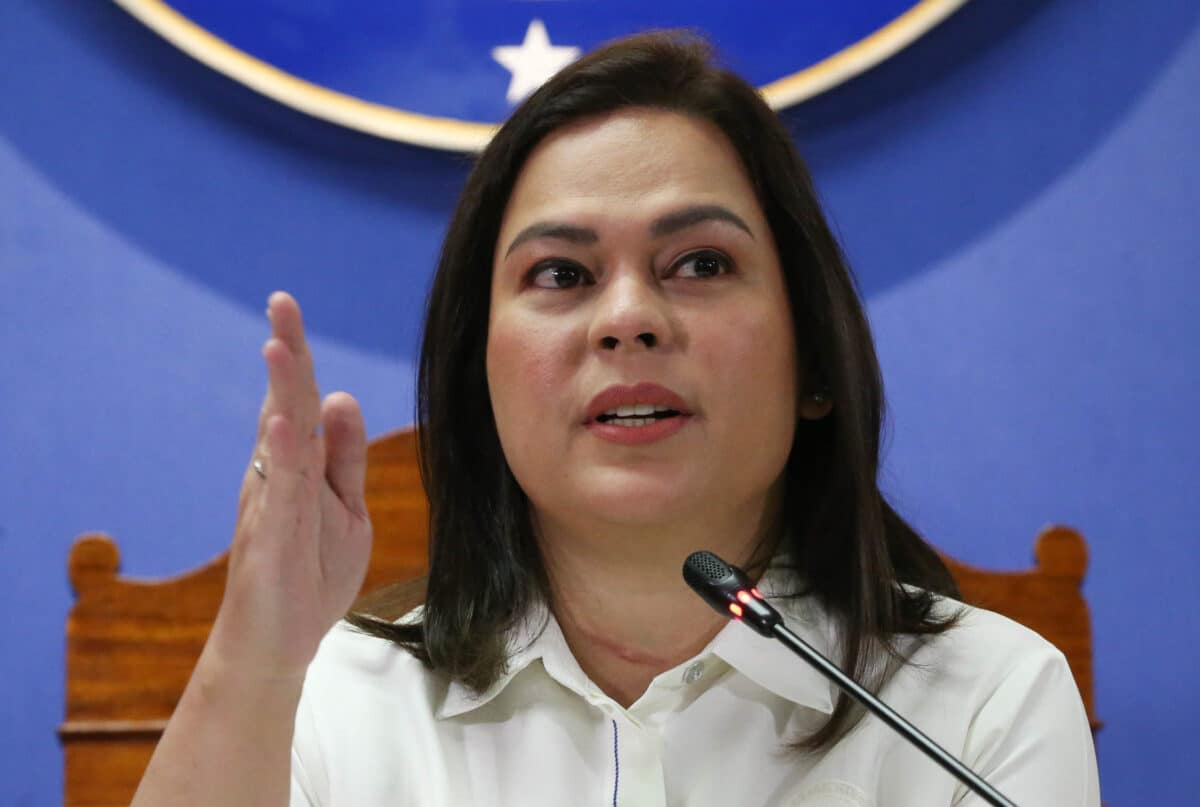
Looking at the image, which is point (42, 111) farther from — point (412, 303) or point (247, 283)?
point (412, 303)

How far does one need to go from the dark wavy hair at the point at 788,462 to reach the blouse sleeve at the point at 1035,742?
3.9 inches

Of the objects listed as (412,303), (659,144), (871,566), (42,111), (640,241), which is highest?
(42,111)

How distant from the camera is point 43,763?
1.75m

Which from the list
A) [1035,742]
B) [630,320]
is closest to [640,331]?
[630,320]

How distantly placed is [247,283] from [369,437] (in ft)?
0.91

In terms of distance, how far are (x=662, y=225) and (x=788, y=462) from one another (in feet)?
1.04

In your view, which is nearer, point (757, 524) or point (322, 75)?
point (757, 524)

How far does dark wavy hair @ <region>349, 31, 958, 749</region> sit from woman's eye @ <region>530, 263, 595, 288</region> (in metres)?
0.13

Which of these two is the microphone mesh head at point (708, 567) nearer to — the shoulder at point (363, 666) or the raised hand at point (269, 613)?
the raised hand at point (269, 613)

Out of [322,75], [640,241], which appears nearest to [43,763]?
[322,75]

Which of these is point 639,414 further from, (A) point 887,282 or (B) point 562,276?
(A) point 887,282

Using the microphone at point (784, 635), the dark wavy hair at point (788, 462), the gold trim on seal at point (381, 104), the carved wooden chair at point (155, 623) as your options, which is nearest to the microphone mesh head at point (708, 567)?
the microphone at point (784, 635)

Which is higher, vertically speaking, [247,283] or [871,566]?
[247,283]

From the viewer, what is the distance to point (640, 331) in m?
1.10
